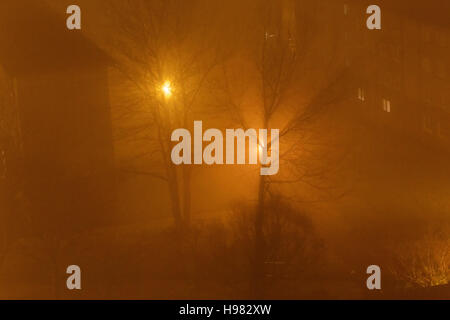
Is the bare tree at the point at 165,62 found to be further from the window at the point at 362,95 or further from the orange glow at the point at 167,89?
the window at the point at 362,95

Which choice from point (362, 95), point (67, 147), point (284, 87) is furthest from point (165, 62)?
point (362, 95)

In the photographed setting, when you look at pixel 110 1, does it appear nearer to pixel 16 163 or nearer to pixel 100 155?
pixel 100 155

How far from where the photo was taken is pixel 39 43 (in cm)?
1370

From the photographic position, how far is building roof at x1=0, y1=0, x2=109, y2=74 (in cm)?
1358

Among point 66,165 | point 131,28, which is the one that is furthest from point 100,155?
point 131,28

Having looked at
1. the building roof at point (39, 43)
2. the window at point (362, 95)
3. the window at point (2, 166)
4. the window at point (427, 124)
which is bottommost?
the window at point (2, 166)

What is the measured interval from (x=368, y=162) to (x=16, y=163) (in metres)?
12.8

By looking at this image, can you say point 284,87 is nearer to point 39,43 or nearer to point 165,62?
point 165,62

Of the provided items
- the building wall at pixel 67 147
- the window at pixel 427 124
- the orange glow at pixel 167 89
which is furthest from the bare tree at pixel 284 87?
the window at pixel 427 124

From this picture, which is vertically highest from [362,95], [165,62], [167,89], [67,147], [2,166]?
[362,95]

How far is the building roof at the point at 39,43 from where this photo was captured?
13578 millimetres

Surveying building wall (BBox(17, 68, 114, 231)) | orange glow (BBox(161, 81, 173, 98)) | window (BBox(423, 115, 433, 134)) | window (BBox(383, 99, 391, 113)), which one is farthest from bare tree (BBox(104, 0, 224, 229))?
window (BBox(423, 115, 433, 134))

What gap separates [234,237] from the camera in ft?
34.8

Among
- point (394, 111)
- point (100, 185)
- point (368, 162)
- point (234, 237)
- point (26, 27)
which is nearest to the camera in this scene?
point (234, 237)
